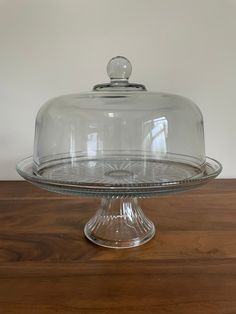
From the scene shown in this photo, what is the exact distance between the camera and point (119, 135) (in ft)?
2.16

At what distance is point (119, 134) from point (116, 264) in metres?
0.29

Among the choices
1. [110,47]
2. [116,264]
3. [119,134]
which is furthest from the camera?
[110,47]

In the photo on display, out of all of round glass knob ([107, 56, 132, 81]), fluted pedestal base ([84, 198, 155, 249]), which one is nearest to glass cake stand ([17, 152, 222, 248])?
fluted pedestal base ([84, 198, 155, 249])

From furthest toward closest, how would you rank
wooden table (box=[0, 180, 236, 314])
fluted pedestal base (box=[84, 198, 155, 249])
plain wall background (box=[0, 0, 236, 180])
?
plain wall background (box=[0, 0, 236, 180]), fluted pedestal base (box=[84, 198, 155, 249]), wooden table (box=[0, 180, 236, 314])

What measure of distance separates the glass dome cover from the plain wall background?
21 centimetres

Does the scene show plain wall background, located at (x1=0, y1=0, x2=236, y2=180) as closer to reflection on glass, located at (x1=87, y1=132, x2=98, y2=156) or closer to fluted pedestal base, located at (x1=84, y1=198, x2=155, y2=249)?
reflection on glass, located at (x1=87, y1=132, x2=98, y2=156)

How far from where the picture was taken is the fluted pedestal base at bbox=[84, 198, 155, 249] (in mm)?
518

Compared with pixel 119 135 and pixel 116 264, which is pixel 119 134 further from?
pixel 116 264

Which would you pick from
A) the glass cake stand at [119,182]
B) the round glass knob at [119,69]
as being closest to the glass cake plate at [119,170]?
the glass cake stand at [119,182]

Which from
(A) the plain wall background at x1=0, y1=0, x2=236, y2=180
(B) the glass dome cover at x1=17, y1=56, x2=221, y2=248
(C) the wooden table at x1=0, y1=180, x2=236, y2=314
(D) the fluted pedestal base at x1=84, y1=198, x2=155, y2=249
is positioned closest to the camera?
(C) the wooden table at x1=0, y1=180, x2=236, y2=314

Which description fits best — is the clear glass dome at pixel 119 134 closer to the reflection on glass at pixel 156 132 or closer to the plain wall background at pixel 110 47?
the reflection on glass at pixel 156 132

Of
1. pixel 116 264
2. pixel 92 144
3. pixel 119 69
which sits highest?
pixel 119 69

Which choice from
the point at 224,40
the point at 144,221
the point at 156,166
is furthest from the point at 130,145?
the point at 224,40

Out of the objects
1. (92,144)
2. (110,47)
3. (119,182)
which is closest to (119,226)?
(119,182)
